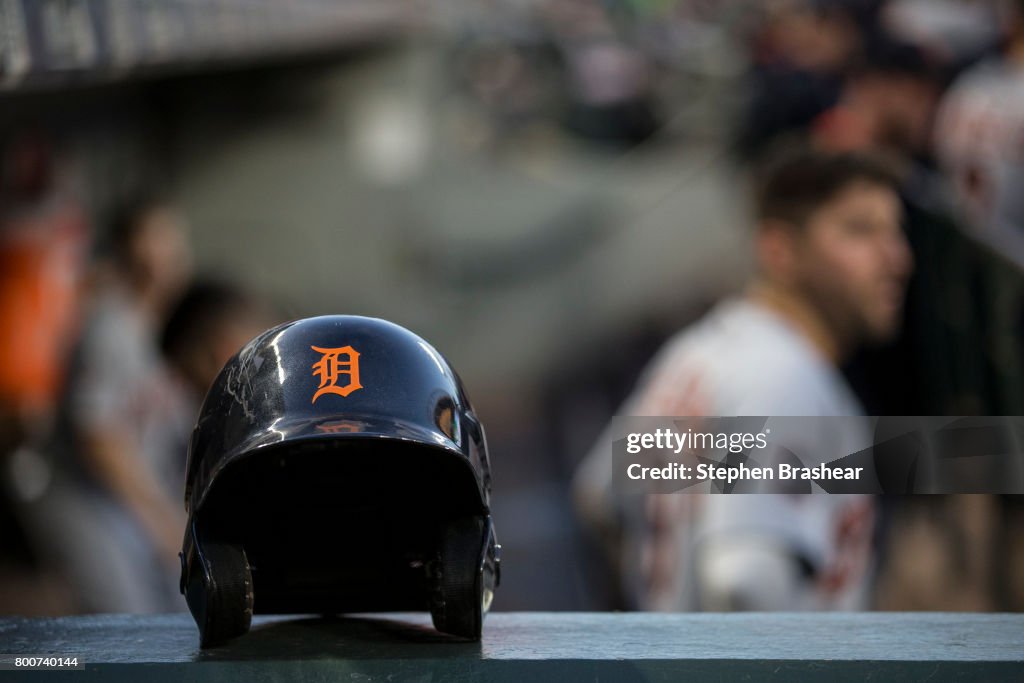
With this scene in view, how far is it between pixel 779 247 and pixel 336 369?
3.08 m

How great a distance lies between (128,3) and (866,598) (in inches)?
120

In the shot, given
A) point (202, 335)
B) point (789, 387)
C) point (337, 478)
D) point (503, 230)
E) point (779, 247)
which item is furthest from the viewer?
point (503, 230)

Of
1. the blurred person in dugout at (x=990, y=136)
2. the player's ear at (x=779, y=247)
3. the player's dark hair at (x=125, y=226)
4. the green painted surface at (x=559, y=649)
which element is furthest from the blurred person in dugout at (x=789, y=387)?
the player's dark hair at (x=125, y=226)

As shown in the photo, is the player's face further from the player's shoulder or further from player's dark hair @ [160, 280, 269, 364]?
player's dark hair @ [160, 280, 269, 364]

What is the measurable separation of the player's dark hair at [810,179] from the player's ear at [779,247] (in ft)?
0.07

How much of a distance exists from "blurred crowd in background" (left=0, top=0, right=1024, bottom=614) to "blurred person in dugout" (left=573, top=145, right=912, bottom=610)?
0.82 ft

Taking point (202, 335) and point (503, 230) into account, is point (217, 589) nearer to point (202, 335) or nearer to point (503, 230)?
point (202, 335)

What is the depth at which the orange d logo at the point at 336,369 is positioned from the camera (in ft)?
5.11

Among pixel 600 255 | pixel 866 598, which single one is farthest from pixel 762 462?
pixel 600 255

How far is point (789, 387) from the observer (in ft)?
13.0

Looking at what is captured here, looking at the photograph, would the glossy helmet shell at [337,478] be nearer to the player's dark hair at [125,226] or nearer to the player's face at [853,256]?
the player's face at [853,256]

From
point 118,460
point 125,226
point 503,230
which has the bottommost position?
point 118,460

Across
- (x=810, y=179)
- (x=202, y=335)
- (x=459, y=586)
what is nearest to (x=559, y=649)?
(x=459, y=586)

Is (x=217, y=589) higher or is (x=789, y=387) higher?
(x=217, y=589)
